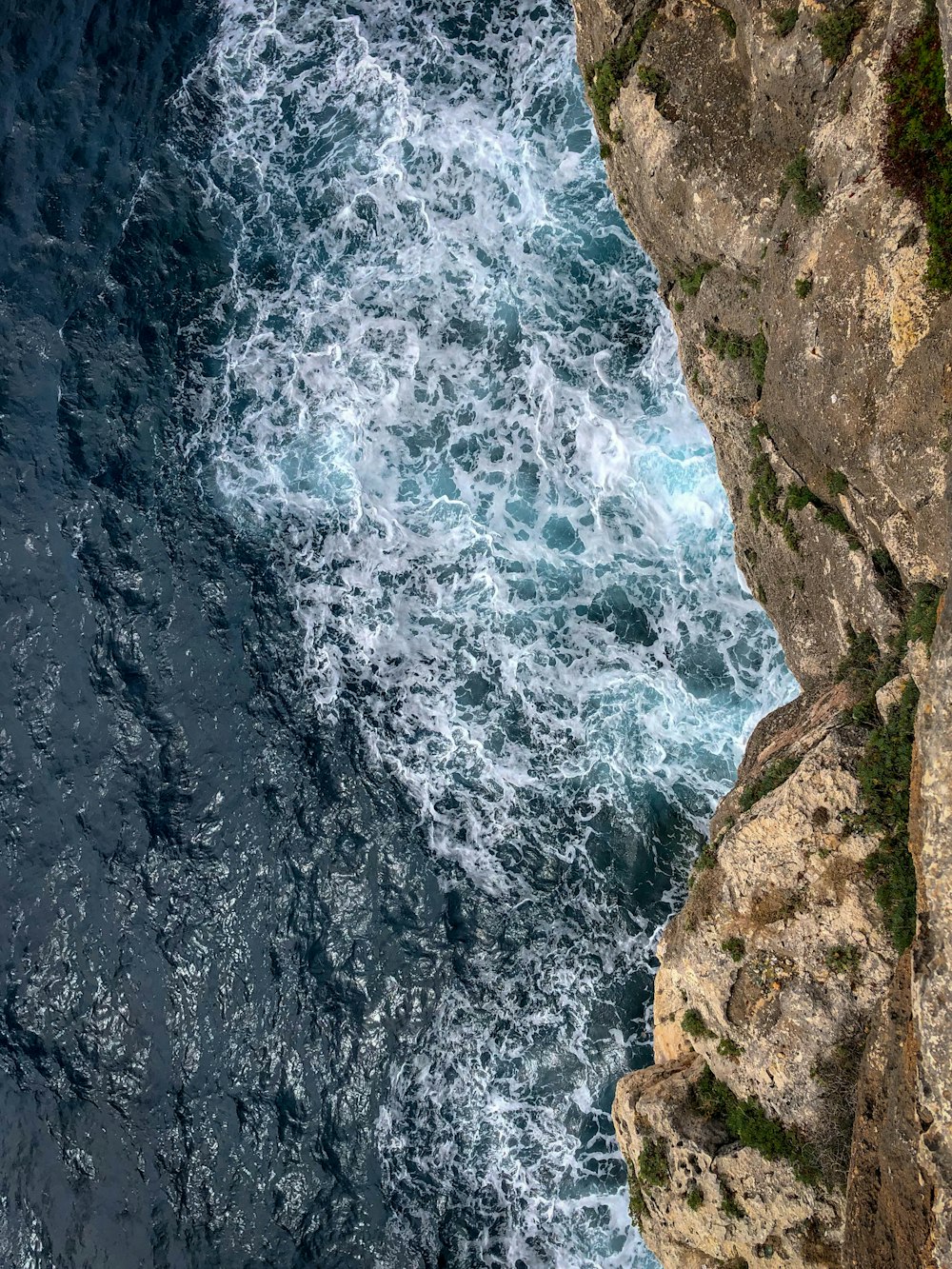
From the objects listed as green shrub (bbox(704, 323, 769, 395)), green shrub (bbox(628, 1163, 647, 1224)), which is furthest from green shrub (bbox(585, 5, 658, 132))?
green shrub (bbox(628, 1163, 647, 1224))

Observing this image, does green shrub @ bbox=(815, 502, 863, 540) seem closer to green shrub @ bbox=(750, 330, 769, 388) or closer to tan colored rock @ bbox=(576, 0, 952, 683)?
tan colored rock @ bbox=(576, 0, 952, 683)

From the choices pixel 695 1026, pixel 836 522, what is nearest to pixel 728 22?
pixel 836 522

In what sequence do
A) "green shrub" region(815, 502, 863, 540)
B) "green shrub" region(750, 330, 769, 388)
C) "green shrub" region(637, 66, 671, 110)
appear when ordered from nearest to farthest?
1. "green shrub" region(815, 502, 863, 540)
2. "green shrub" region(750, 330, 769, 388)
3. "green shrub" region(637, 66, 671, 110)

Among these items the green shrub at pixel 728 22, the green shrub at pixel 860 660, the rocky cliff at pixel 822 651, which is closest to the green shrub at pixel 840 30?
the rocky cliff at pixel 822 651

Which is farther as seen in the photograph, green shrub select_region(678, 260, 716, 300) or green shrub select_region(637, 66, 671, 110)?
green shrub select_region(678, 260, 716, 300)

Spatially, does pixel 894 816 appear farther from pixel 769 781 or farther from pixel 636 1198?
pixel 636 1198

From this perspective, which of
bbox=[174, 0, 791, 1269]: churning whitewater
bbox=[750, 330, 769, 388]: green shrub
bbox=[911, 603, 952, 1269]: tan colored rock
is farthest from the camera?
bbox=[174, 0, 791, 1269]: churning whitewater

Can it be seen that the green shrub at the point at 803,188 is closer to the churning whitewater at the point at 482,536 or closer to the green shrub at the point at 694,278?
the green shrub at the point at 694,278

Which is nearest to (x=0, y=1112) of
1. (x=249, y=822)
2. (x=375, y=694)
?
(x=249, y=822)
